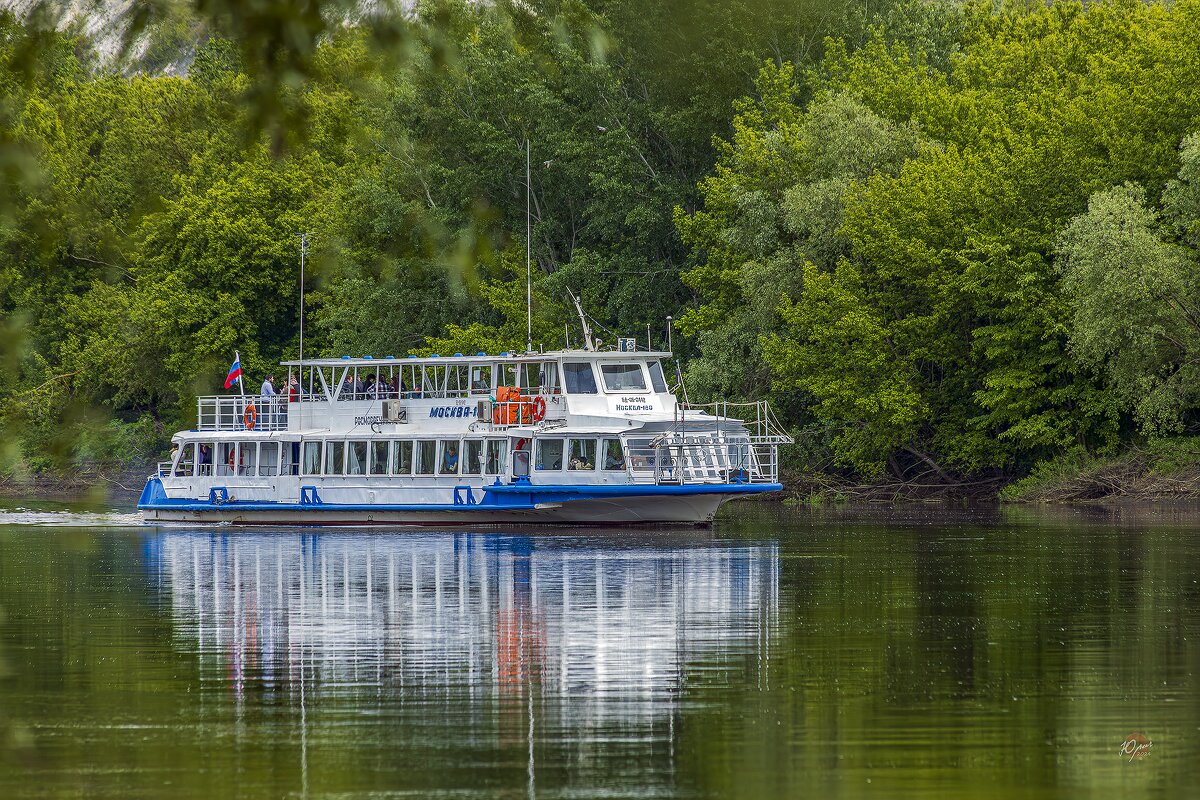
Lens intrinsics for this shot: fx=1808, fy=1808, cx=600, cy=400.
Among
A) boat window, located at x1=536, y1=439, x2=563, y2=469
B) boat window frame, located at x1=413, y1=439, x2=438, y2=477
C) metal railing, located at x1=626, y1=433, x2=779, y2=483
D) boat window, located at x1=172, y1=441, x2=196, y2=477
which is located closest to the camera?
metal railing, located at x1=626, y1=433, x2=779, y2=483

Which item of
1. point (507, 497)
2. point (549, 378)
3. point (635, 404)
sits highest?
point (549, 378)

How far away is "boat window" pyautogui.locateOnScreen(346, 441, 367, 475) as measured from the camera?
182 feet

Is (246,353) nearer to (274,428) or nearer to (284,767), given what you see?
(274,428)

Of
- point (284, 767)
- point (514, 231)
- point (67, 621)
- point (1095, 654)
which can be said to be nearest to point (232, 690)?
point (284, 767)

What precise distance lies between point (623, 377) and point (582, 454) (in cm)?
292

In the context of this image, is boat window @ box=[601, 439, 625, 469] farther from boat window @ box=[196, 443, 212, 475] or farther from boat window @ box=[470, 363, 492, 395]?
boat window @ box=[196, 443, 212, 475]

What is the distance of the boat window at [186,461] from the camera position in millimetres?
57781

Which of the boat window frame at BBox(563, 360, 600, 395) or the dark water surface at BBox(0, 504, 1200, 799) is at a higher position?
the boat window frame at BBox(563, 360, 600, 395)

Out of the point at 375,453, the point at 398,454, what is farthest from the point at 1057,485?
the point at 375,453

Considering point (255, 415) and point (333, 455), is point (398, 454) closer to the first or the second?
point (333, 455)

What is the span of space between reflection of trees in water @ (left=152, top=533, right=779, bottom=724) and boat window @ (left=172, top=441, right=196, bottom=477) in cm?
1251

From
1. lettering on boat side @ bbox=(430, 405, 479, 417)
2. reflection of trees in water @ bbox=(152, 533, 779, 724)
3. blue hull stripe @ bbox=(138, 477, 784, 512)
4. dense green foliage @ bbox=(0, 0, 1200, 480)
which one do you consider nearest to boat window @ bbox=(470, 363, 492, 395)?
lettering on boat side @ bbox=(430, 405, 479, 417)

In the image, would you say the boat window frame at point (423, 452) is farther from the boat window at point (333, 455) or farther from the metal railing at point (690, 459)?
the metal railing at point (690, 459)

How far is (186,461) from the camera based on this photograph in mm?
58438
